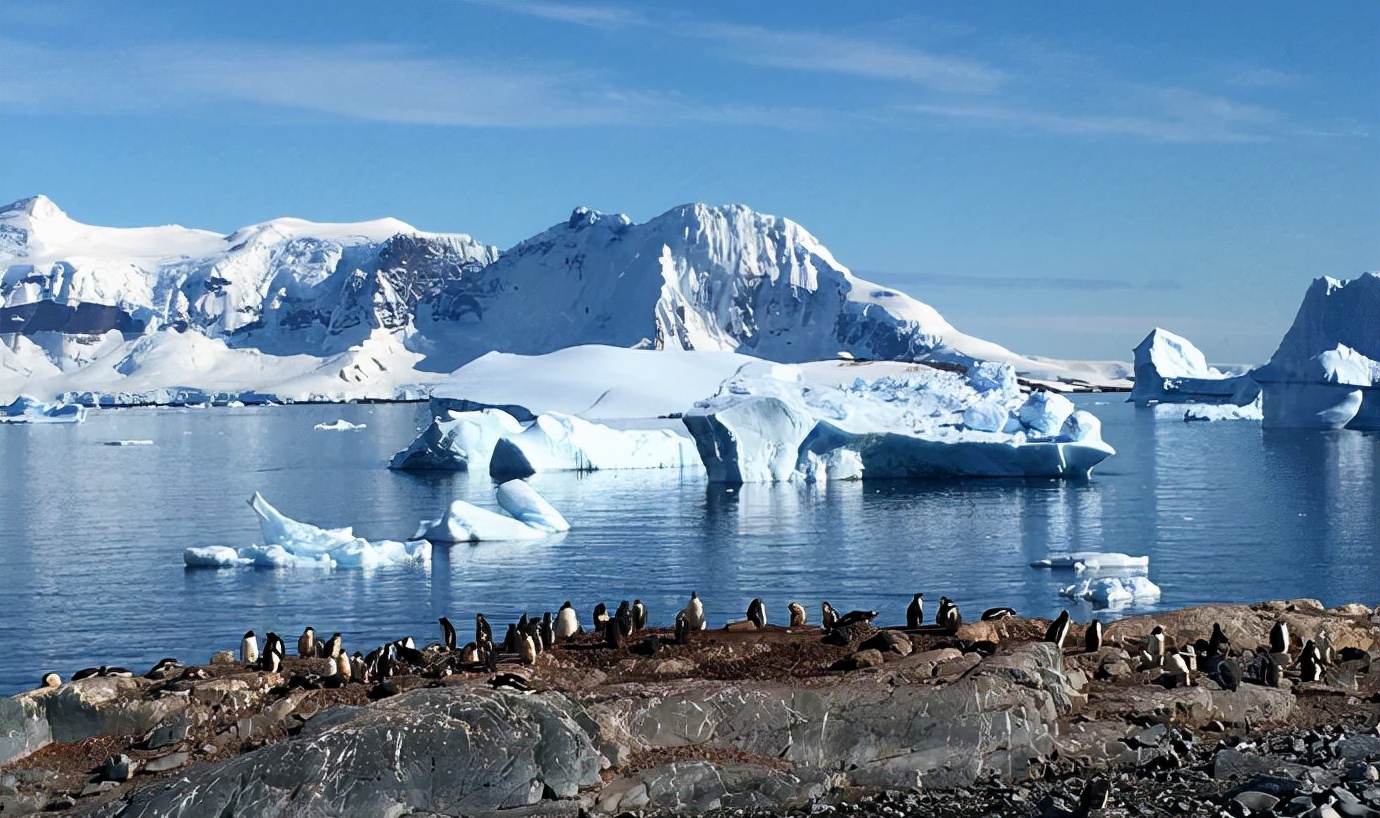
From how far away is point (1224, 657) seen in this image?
1357cm

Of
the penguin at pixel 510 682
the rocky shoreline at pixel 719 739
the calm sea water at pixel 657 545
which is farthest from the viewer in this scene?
the calm sea water at pixel 657 545

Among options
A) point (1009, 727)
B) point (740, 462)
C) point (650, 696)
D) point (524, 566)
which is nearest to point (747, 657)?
point (650, 696)

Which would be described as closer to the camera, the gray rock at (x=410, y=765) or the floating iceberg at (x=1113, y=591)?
the gray rock at (x=410, y=765)

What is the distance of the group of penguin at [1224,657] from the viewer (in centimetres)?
1267

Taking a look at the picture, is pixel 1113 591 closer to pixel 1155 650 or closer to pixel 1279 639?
pixel 1279 639

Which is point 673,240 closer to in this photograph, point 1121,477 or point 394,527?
point 1121,477

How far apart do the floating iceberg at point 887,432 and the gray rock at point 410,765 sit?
98.0 ft

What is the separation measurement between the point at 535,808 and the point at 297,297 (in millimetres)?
187376

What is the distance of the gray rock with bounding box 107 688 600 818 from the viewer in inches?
389

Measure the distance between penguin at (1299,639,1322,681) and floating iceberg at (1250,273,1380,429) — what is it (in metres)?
51.3

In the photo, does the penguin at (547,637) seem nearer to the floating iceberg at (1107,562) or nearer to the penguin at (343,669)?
the penguin at (343,669)

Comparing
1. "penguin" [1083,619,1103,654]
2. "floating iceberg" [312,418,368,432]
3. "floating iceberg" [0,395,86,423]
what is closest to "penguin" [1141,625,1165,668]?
"penguin" [1083,619,1103,654]

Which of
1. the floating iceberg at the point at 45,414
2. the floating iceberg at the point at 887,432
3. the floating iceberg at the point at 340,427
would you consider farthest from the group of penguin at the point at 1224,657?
the floating iceberg at the point at 45,414

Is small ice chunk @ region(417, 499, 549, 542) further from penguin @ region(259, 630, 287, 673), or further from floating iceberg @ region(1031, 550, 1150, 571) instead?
penguin @ region(259, 630, 287, 673)
